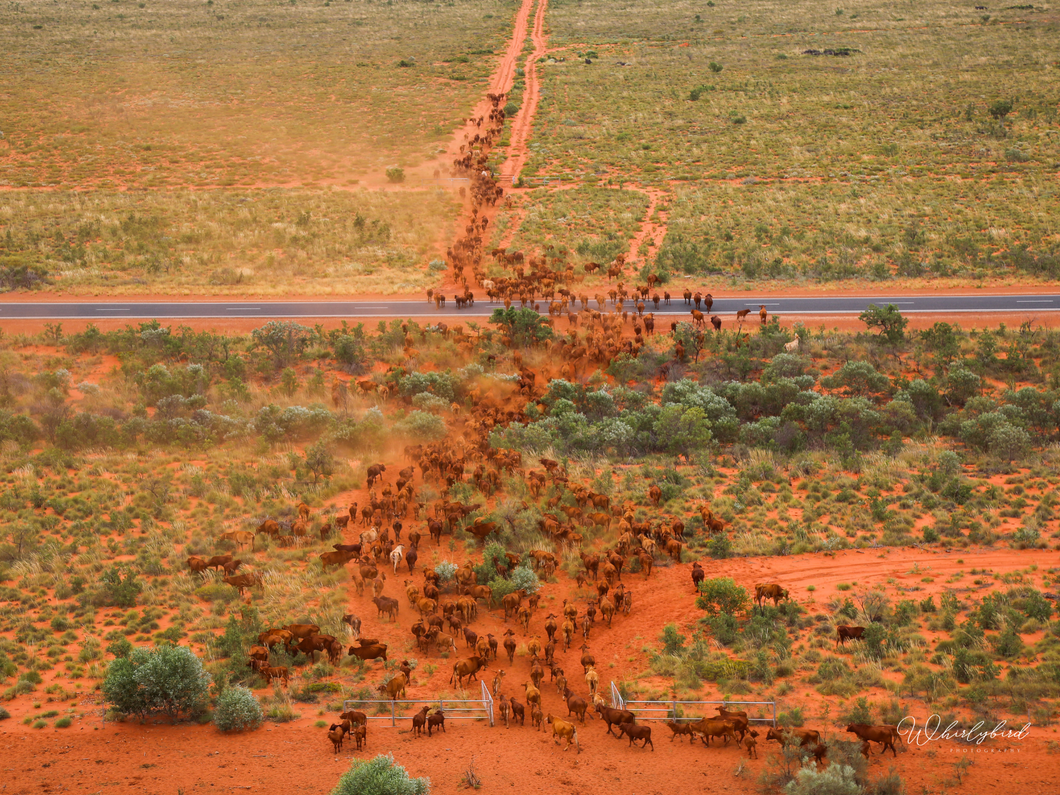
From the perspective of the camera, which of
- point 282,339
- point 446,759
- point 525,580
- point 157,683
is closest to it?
point 446,759

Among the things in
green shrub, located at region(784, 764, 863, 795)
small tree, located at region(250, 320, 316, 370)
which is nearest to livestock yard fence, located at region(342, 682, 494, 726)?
green shrub, located at region(784, 764, 863, 795)

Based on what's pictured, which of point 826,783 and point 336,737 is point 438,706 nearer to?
point 336,737

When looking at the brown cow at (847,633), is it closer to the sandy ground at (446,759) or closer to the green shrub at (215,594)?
the sandy ground at (446,759)

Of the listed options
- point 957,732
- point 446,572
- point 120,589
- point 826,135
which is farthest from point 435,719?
point 826,135

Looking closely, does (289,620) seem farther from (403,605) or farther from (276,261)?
(276,261)

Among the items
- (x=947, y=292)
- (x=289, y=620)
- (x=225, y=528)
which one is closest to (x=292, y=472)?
(x=225, y=528)
